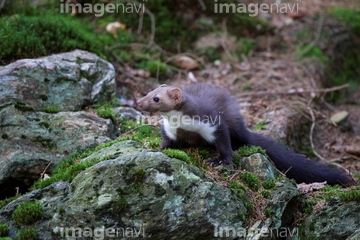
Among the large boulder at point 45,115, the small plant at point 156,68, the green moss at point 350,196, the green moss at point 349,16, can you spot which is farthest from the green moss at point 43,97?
the green moss at point 349,16

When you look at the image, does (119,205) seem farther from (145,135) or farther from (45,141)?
(145,135)

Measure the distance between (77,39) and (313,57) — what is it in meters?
4.88

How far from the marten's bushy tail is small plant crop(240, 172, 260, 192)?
0.90 m

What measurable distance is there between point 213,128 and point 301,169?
4.38ft

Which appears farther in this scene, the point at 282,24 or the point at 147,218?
the point at 282,24

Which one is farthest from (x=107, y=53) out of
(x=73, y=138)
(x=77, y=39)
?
(x=73, y=138)

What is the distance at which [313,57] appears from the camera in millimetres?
9969

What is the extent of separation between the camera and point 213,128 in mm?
5301

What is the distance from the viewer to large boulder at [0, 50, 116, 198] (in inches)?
211

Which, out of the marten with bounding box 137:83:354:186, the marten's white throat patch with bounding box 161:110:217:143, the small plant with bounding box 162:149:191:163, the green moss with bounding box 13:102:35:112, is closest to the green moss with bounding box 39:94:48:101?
the green moss with bounding box 13:102:35:112

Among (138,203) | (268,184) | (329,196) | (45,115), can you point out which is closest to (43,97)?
(45,115)

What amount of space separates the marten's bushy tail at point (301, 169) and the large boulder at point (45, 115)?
2.00 m

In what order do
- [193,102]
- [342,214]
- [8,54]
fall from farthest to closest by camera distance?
[8,54]
[193,102]
[342,214]

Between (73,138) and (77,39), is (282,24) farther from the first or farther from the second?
(73,138)
